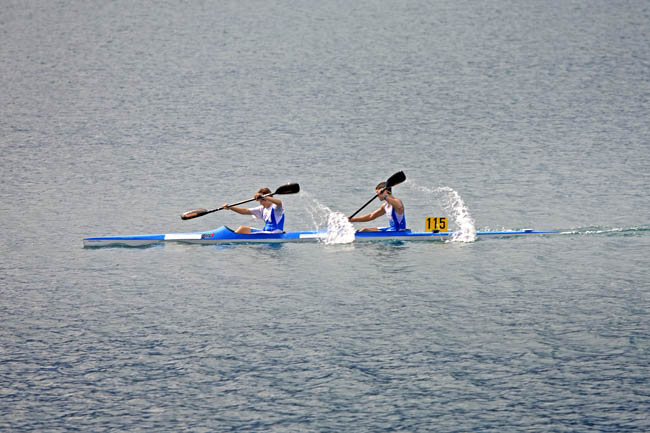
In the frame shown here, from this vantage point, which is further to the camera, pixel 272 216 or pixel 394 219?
pixel 272 216

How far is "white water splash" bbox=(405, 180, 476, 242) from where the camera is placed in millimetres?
28453

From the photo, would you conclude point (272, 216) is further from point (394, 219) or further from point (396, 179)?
point (396, 179)

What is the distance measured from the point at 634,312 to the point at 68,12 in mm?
61598

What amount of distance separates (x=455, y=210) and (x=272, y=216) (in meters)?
8.94

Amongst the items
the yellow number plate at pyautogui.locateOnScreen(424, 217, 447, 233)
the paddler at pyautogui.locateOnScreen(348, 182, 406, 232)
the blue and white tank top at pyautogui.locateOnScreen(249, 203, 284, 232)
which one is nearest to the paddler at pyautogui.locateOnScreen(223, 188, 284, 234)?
the blue and white tank top at pyautogui.locateOnScreen(249, 203, 284, 232)

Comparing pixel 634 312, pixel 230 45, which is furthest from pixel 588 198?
pixel 230 45

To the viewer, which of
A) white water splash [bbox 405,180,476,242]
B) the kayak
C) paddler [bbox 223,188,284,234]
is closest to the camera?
paddler [bbox 223,188,284,234]

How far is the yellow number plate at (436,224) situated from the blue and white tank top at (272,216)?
429 centimetres

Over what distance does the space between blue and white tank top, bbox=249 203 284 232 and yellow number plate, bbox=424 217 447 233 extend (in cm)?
429

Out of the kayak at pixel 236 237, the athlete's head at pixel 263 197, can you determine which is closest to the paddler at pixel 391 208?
the kayak at pixel 236 237

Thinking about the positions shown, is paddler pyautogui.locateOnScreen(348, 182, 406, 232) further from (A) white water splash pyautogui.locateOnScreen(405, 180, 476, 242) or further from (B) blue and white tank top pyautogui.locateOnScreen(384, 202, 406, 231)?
(A) white water splash pyautogui.locateOnScreen(405, 180, 476, 242)

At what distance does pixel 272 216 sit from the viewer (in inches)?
1094

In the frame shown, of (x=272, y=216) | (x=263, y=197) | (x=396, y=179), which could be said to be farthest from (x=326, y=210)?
(x=263, y=197)

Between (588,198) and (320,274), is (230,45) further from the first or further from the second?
(320,274)
